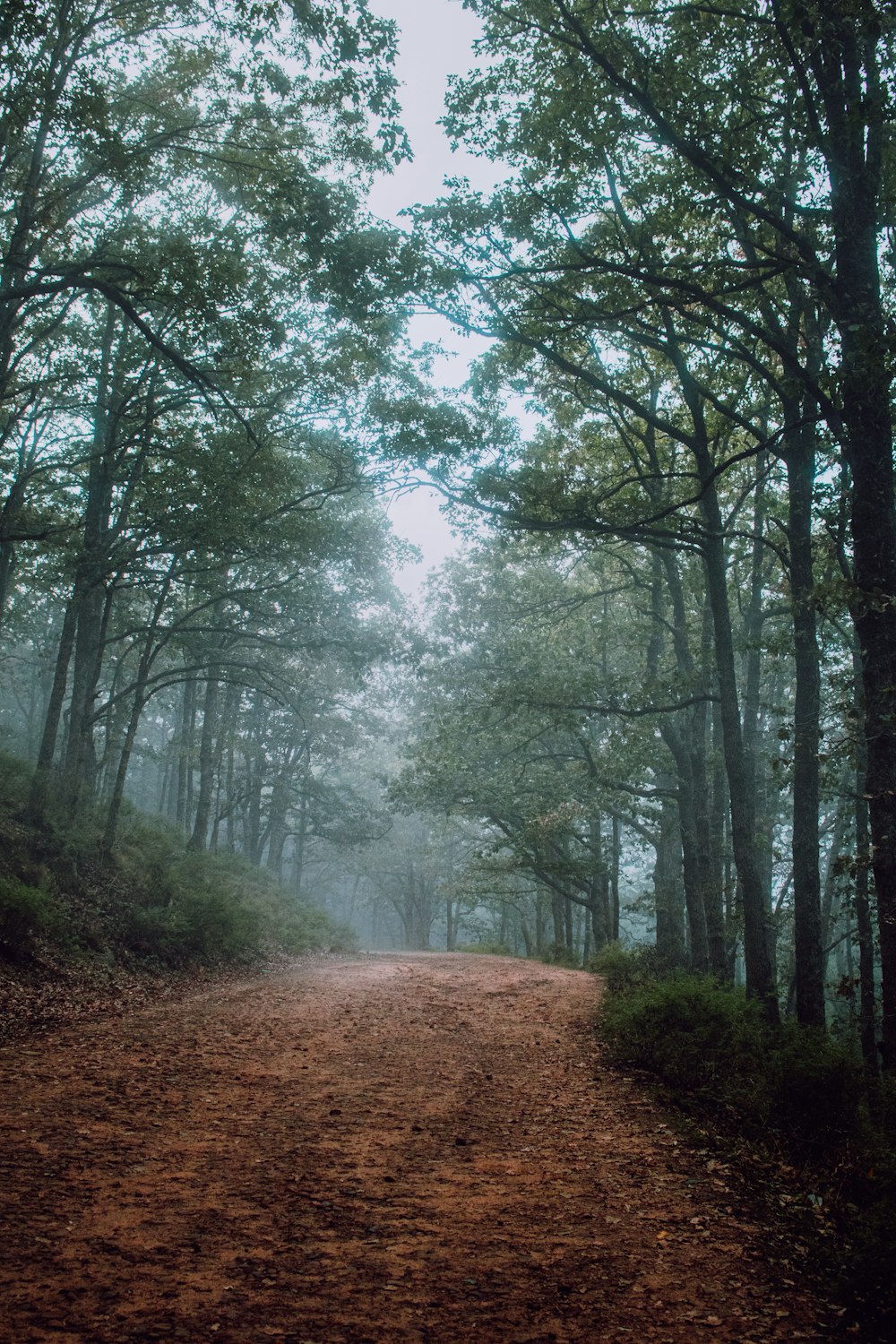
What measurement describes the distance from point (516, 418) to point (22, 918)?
10420 millimetres

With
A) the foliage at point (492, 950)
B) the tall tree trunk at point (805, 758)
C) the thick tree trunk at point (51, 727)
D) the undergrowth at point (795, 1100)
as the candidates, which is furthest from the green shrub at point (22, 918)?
the foliage at point (492, 950)

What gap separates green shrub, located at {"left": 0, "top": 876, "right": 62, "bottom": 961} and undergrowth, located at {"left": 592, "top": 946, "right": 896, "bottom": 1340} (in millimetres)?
6774

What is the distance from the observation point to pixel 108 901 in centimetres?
1233

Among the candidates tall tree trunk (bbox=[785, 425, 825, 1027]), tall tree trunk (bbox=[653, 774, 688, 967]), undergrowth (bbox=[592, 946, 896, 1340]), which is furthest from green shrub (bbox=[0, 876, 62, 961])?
tall tree trunk (bbox=[653, 774, 688, 967])

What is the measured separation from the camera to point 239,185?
42.4ft

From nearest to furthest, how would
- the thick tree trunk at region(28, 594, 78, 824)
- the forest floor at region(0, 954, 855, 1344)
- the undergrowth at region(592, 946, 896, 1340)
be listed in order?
1. the forest floor at region(0, 954, 855, 1344)
2. the undergrowth at region(592, 946, 896, 1340)
3. the thick tree trunk at region(28, 594, 78, 824)

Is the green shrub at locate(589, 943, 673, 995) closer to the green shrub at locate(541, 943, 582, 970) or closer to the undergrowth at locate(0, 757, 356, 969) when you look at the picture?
the green shrub at locate(541, 943, 582, 970)

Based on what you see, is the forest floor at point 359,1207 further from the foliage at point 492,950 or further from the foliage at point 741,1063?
the foliage at point 492,950

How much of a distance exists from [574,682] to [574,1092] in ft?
28.9

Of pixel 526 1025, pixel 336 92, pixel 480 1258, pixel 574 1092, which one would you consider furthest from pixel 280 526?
pixel 480 1258

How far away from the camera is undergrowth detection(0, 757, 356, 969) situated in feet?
32.2

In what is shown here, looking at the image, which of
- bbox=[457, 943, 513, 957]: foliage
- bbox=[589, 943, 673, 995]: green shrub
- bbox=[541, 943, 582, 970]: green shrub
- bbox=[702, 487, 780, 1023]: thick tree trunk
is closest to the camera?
bbox=[702, 487, 780, 1023]: thick tree trunk

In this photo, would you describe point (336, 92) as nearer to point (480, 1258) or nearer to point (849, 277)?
point (849, 277)

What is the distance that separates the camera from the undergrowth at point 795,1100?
11.7 ft
